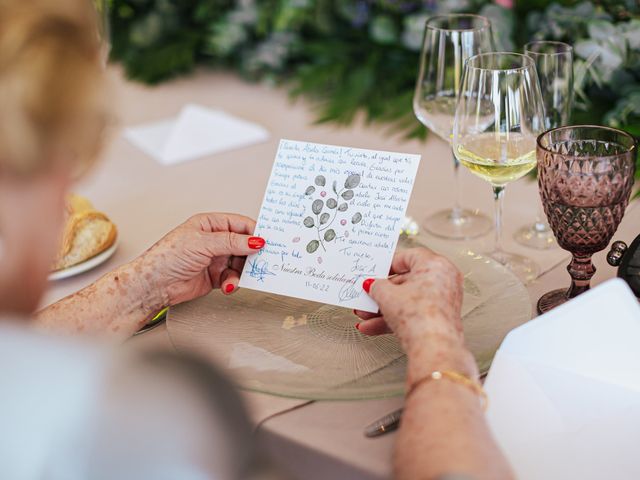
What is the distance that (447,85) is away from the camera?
1.36m

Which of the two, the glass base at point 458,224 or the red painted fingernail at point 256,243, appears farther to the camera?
the glass base at point 458,224

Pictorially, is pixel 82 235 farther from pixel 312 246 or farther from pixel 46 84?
pixel 46 84

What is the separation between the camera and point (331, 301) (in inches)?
39.1

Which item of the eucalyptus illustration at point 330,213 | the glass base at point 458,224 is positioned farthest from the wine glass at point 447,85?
the eucalyptus illustration at point 330,213

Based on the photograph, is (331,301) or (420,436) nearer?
(420,436)

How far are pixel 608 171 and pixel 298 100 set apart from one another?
3.78 ft

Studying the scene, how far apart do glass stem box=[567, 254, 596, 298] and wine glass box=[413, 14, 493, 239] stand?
0.29 m

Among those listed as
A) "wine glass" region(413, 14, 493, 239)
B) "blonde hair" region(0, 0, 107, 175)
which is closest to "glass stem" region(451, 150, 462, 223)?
"wine glass" region(413, 14, 493, 239)

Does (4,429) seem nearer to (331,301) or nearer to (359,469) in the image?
(359,469)

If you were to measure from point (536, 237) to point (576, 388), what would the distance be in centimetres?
47

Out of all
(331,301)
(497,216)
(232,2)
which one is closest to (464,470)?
(331,301)

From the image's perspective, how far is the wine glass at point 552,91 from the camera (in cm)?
127

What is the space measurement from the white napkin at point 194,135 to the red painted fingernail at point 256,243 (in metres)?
0.73
